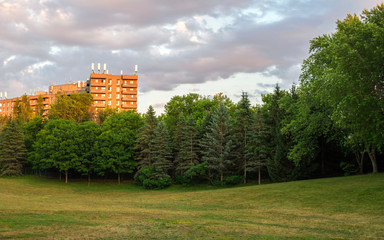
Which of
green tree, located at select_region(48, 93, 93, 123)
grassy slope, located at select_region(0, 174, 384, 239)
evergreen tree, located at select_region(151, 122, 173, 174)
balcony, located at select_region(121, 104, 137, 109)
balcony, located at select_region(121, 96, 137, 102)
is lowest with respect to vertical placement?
grassy slope, located at select_region(0, 174, 384, 239)

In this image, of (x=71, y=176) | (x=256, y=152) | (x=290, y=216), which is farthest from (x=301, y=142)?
(x=71, y=176)

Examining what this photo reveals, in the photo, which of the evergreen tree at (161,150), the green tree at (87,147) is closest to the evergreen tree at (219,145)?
the evergreen tree at (161,150)

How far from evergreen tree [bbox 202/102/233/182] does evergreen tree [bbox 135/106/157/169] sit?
1082 centimetres

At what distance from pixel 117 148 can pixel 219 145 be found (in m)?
20.2

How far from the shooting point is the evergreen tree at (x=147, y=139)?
62.3 m

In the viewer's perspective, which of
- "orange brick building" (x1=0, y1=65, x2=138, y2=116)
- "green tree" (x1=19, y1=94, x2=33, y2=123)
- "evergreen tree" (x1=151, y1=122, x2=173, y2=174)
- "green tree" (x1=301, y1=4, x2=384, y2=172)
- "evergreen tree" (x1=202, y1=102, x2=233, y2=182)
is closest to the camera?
"green tree" (x1=301, y1=4, x2=384, y2=172)

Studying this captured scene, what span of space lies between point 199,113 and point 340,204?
52.1 metres

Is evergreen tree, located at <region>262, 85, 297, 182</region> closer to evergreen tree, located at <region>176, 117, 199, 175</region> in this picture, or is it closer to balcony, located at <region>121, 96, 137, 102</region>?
evergreen tree, located at <region>176, 117, 199, 175</region>

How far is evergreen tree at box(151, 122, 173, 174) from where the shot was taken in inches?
2343

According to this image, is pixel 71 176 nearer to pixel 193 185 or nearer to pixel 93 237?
pixel 193 185

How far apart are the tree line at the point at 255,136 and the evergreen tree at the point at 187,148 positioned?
0.19m

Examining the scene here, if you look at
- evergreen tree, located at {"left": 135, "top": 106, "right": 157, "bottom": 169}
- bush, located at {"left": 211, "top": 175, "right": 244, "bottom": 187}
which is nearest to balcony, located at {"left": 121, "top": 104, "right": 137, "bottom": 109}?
evergreen tree, located at {"left": 135, "top": 106, "right": 157, "bottom": 169}

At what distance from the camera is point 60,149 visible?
65000mm

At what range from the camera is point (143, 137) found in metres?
63.0
